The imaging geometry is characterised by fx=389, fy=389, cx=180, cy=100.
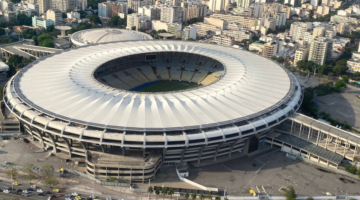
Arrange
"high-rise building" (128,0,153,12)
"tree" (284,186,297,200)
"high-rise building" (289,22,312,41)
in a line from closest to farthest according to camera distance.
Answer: "tree" (284,186,297,200), "high-rise building" (289,22,312,41), "high-rise building" (128,0,153,12)

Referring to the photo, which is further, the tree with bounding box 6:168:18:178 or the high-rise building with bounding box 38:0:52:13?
the high-rise building with bounding box 38:0:52:13

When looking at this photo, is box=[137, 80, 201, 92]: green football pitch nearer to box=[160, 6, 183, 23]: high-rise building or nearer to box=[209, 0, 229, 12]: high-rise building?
box=[160, 6, 183, 23]: high-rise building

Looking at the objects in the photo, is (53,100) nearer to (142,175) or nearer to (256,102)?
(142,175)

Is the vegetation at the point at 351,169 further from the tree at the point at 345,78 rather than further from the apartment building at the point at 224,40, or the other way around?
the apartment building at the point at 224,40

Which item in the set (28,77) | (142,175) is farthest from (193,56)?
(142,175)

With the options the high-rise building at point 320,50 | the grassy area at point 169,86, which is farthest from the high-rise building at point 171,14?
the grassy area at point 169,86

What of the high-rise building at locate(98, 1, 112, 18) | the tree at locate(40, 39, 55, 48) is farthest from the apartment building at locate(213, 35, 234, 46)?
the high-rise building at locate(98, 1, 112, 18)

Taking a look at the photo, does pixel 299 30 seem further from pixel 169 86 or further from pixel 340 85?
pixel 169 86
